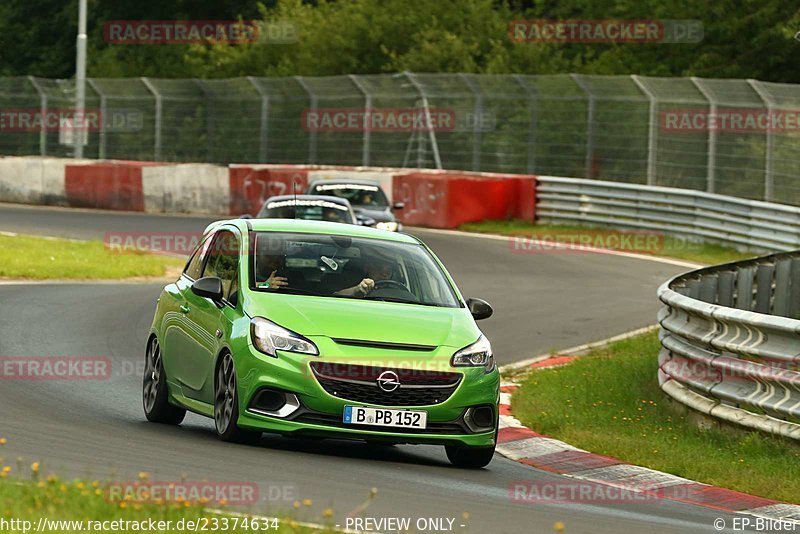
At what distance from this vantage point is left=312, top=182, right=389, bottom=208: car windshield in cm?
2847

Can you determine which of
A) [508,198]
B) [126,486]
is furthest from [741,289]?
[508,198]

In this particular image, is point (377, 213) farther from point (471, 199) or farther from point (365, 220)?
point (471, 199)

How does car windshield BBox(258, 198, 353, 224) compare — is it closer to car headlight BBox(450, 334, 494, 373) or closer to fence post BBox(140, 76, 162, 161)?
car headlight BBox(450, 334, 494, 373)

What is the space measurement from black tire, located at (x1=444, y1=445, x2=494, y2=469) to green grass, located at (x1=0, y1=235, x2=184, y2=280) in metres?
13.5

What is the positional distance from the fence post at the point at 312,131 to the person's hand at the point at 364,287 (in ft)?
93.3

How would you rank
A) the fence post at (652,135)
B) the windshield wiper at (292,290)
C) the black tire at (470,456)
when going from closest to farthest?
1. the black tire at (470,456)
2. the windshield wiper at (292,290)
3. the fence post at (652,135)

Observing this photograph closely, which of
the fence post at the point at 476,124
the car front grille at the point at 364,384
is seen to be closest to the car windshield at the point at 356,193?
the fence post at the point at 476,124

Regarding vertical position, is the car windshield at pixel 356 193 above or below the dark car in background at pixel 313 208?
below

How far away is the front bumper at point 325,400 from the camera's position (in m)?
10.1

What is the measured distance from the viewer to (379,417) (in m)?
10.2

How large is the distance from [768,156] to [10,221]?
48.8ft

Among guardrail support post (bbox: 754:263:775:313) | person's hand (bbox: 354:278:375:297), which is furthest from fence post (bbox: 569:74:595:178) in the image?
person's hand (bbox: 354:278:375:297)

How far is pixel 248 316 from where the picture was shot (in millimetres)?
10539

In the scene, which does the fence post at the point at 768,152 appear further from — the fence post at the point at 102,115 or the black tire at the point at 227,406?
the black tire at the point at 227,406
